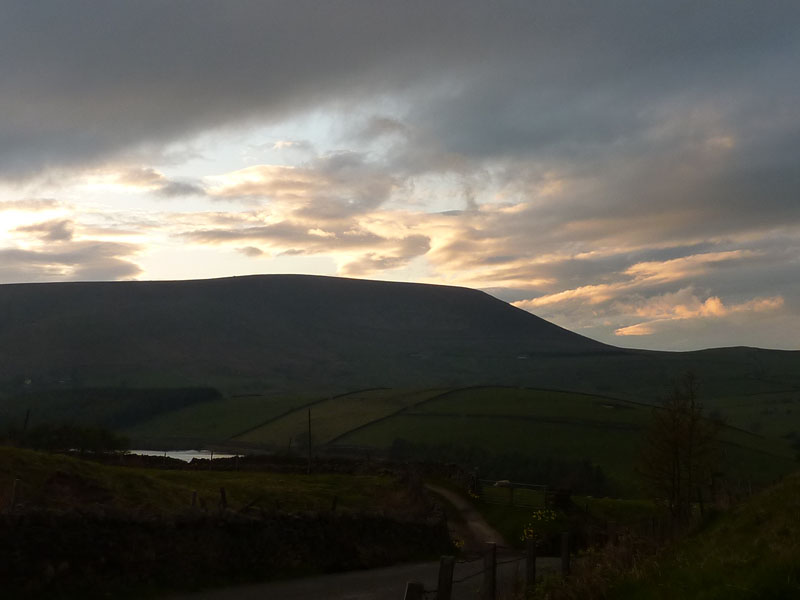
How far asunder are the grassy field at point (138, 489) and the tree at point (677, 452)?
915 inches

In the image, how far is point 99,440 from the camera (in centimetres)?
10950

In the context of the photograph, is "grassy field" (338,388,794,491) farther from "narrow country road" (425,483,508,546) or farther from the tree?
"narrow country road" (425,483,508,546)

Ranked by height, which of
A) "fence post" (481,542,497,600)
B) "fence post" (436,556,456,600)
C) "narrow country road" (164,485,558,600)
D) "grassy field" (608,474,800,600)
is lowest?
"narrow country road" (164,485,558,600)

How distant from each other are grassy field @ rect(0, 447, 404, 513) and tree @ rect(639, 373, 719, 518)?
2325cm

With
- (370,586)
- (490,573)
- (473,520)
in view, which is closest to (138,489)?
(370,586)

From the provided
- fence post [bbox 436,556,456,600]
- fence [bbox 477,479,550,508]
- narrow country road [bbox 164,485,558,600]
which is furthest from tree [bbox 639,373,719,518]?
fence post [bbox 436,556,456,600]

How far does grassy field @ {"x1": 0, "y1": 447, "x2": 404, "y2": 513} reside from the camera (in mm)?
35625

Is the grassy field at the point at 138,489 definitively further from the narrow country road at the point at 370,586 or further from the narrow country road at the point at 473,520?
the narrow country road at the point at 473,520

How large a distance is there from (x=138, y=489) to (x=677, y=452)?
44.0 m

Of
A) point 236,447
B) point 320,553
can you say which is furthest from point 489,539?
point 236,447

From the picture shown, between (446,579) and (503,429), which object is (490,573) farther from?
(503,429)

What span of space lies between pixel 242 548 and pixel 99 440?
9004 cm

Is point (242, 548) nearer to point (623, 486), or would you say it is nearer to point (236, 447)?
point (623, 486)

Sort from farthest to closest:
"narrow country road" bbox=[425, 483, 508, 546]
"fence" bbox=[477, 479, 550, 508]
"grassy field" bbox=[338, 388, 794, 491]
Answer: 1. "grassy field" bbox=[338, 388, 794, 491]
2. "fence" bbox=[477, 479, 550, 508]
3. "narrow country road" bbox=[425, 483, 508, 546]
